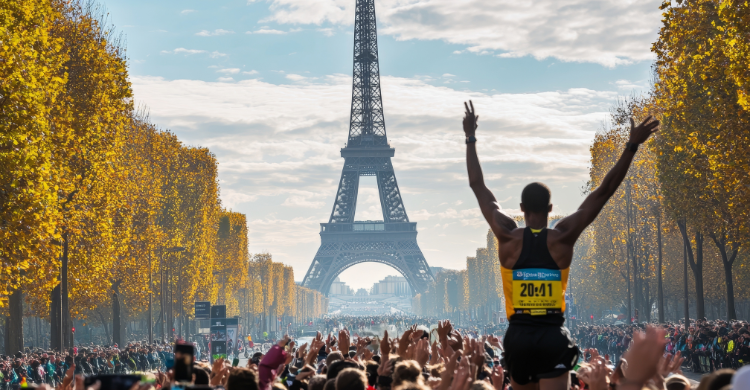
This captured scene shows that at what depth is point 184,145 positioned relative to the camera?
1943 inches

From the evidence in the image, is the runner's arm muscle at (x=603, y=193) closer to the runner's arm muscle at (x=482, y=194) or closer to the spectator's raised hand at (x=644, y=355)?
the runner's arm muscle at (x=482, y=194)

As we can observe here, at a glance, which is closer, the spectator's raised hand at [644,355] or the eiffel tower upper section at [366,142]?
the spectator's raised hand at [644,355]

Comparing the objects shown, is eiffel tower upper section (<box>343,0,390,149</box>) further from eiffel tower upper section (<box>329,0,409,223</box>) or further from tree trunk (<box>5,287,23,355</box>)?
tree trunk (<box>5,287,23,355</box>)

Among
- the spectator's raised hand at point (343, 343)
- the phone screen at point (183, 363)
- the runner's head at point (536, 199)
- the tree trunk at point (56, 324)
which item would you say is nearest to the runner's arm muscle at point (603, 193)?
the runner's head at point (536, 199)

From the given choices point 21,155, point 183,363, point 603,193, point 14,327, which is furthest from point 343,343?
point 14,327

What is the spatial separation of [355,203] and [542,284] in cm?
10600

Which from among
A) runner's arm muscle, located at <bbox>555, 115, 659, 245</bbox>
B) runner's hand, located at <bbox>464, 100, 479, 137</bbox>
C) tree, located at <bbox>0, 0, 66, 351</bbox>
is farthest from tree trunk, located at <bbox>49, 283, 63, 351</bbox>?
runner's arm muscle, located at <bbox>555, 115, 659, 245</bbox>

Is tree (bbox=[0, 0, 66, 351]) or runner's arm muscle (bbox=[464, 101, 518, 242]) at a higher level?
tree (bbox=[0, 0, 66, 351])

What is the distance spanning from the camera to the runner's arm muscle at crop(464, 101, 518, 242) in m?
5.65

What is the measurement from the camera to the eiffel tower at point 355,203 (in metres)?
106

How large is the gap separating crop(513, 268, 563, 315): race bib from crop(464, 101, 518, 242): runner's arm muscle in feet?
0.96

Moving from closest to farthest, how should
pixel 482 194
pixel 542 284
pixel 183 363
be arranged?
pixel 183 363 < pixel 542 284 < pixel 482 194

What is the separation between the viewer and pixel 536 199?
5.60 m

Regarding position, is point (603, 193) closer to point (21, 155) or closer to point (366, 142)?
point (21, 155)
